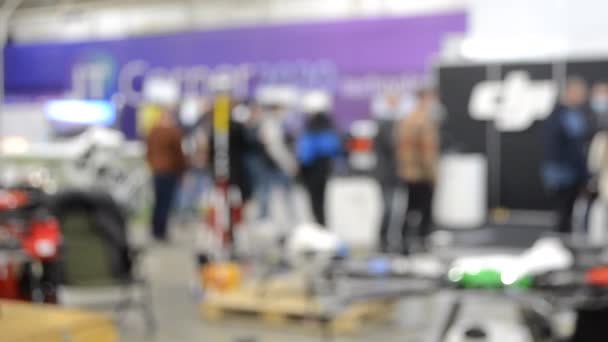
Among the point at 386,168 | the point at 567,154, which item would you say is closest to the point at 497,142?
the point at 386,168

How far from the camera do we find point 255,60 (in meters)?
12.4

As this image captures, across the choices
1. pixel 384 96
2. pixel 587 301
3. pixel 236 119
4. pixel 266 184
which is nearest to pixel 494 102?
pixel 384 96

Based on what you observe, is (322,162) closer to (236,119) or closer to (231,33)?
(236,119)

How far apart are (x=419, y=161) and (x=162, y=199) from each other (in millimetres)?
3933

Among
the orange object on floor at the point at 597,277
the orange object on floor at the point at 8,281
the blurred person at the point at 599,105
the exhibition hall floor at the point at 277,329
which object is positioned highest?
the blurred person at the point at 599,105

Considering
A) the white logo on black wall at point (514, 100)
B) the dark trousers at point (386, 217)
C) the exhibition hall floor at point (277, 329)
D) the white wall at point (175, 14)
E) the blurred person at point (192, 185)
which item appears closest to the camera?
the exhibition hall floor at point (277, 329)

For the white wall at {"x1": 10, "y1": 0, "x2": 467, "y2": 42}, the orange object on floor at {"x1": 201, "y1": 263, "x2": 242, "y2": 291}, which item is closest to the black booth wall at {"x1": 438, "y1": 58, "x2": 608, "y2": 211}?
the white wall at {"x1": 10, "y1": 0, "x2": 467, "y2": 42}

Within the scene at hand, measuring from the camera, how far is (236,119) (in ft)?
24.3

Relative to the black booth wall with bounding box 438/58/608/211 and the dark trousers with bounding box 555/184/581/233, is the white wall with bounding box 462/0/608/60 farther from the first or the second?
the dark trousers with bounding box 555/184/581/233

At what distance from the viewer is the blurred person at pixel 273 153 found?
27.5 feet

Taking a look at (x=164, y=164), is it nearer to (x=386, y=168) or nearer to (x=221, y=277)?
(x=386, y=168)

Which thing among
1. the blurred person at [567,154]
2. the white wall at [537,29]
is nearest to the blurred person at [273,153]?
the white wall at [537,29]

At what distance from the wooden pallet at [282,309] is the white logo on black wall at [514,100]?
4419mm

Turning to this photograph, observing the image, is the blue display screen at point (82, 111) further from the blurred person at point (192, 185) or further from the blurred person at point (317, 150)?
the blurred person at point (317, 150)
